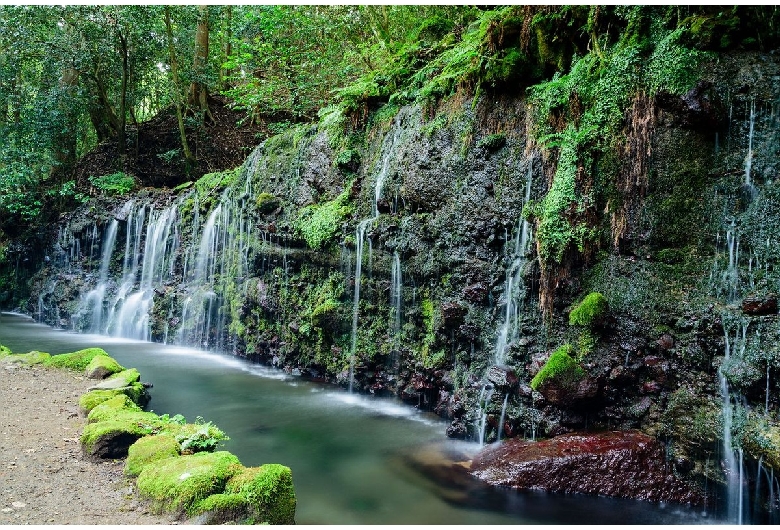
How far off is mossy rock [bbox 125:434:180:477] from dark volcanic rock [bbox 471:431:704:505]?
3.48 metres

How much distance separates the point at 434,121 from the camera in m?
9.51

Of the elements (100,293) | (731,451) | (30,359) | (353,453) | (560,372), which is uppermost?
(100,293)

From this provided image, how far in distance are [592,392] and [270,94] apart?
14428 millimetres

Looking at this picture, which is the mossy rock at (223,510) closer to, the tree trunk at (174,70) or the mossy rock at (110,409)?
the mossy rock at (110,409)

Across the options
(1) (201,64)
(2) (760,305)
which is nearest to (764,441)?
(2) (760,305)

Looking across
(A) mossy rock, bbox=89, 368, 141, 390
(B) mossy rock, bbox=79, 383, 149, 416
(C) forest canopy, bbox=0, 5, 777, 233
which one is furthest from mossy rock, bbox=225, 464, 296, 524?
(C) forest canopy, bbox=0, 5, 777, 233

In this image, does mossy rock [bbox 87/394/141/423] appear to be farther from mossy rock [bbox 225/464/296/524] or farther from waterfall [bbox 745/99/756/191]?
waterfall [bbox 745/99/756/191]

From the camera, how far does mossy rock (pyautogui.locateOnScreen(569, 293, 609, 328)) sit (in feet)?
22.2

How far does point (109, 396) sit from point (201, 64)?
17.0 metres

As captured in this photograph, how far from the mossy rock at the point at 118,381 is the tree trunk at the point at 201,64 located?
15.2 metres

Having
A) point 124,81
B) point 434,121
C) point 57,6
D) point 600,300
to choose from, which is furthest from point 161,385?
point 57,6

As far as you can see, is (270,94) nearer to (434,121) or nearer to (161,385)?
(434,121)

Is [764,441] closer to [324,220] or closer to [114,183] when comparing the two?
[324,220]

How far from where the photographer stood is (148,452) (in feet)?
16.9
